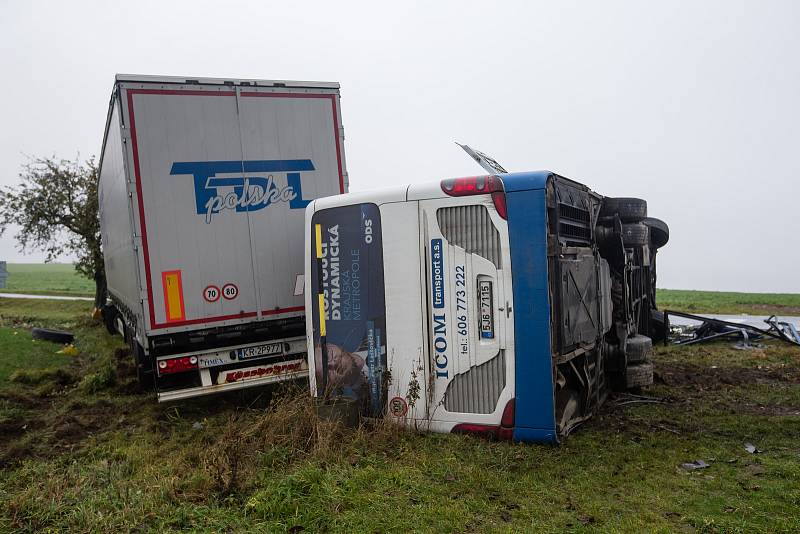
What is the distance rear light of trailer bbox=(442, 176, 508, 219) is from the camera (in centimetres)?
519

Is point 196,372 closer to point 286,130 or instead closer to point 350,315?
point 350,315

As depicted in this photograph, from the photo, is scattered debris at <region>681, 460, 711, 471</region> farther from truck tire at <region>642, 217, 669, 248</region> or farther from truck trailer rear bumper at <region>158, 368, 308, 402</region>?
truck tire at <region>642, 217, 669, 248</region>

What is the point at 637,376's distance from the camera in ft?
22.2

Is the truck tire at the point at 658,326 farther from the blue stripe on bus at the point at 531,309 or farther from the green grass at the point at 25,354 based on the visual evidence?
the green grass at the point at 25,354

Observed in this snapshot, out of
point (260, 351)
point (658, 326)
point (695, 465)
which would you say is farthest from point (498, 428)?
point (658, 326)

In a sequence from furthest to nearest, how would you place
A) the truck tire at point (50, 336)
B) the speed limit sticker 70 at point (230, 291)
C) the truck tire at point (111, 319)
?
the truck tire at point (111, 319)
the truck tire at point (50, 336)
the speed limit sticker 70 at point (230, 291)

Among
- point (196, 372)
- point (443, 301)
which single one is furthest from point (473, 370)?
point (196, 372)

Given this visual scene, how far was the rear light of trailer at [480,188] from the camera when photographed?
5191 mm

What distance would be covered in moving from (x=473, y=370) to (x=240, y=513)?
2.26 metres

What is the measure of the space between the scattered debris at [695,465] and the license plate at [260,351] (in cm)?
463

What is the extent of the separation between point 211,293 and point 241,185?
129 centimetres

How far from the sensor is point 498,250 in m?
5.21

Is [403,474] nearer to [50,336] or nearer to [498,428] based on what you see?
[498,428]

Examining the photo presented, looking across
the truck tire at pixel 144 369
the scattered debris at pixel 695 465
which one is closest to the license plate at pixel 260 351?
the truck tire at pixel 144 369
